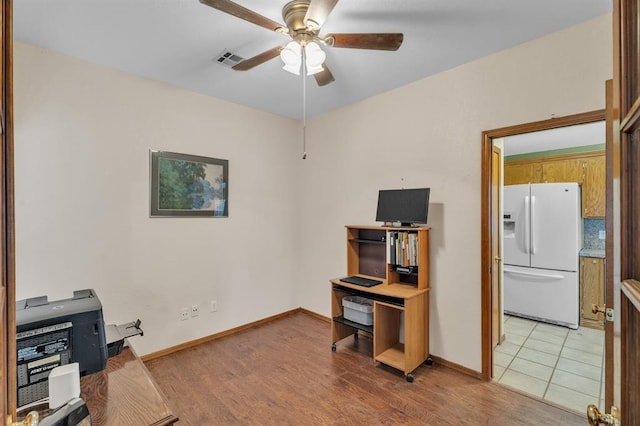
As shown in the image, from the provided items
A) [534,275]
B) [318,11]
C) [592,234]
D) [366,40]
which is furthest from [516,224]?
[318,11]

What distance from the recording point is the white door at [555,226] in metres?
3.73

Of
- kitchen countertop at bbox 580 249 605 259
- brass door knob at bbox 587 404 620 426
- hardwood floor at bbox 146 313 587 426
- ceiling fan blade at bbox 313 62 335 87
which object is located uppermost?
ceiling fan blade at bbox 313 62 335 87

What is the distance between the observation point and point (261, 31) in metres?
2.14

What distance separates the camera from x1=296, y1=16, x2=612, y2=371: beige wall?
212 centimetres

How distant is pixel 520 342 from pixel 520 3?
322cm

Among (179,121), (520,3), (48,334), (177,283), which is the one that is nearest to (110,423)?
(48,334)

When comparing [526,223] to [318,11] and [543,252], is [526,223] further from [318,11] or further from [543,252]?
[318,11]

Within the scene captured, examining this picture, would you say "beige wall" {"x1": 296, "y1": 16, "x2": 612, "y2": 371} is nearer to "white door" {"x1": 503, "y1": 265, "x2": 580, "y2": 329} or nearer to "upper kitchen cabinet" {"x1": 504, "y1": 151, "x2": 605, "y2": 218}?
"white door" {"x1": 503, "y1": 265, "x2": 580, "y2": 329}

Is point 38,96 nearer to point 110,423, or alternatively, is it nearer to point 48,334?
point 48,334

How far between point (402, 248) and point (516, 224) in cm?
238

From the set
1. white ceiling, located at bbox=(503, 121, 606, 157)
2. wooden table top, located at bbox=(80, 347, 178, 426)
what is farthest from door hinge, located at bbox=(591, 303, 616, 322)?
white ceiling, located at bbox=(503, 121, 606, 157)

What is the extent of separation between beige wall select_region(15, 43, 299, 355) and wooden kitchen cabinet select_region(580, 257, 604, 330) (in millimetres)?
3881

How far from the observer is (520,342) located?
329 centimetres

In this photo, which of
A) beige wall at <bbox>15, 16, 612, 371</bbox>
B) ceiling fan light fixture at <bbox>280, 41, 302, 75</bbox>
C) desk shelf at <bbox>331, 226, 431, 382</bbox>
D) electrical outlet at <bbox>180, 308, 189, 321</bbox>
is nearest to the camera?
ceiling fan light fixture at <bbox>280, 41, 302, 75</bbox>
